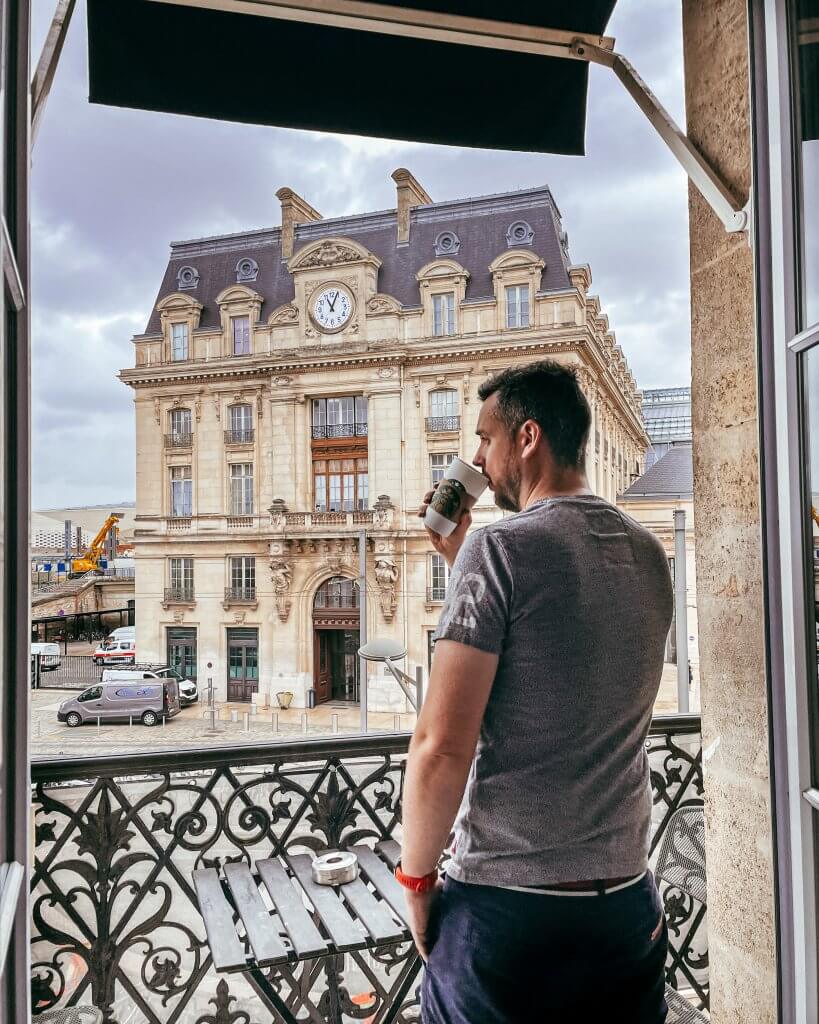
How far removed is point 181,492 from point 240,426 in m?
1.89

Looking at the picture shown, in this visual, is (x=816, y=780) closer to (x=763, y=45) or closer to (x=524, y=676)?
(x=524, y=676)

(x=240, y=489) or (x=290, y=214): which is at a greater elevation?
(x=290, y=214)

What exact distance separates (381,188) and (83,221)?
11.8m

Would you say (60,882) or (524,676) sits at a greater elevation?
(524,676)

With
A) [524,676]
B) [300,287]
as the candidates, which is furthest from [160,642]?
[524,676]

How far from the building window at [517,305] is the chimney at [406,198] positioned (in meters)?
2.53

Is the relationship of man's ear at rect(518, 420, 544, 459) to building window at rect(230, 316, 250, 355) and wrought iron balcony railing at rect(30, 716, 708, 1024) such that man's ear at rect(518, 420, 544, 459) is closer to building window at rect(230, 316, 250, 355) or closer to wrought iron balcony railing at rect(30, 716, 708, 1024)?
wrought iron balcony railing at rect(30, 716, 708, 1024)

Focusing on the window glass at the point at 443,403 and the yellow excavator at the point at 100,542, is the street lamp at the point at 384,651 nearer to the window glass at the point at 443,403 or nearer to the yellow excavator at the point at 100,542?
the yellow excavator at the point at 100,542

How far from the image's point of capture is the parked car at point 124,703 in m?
9.71

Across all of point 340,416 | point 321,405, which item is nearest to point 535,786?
point 340,416

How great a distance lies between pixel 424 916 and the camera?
0.73m

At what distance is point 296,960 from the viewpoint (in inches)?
37.9

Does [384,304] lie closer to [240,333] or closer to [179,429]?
[240,333]

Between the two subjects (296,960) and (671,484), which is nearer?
(296,960)
